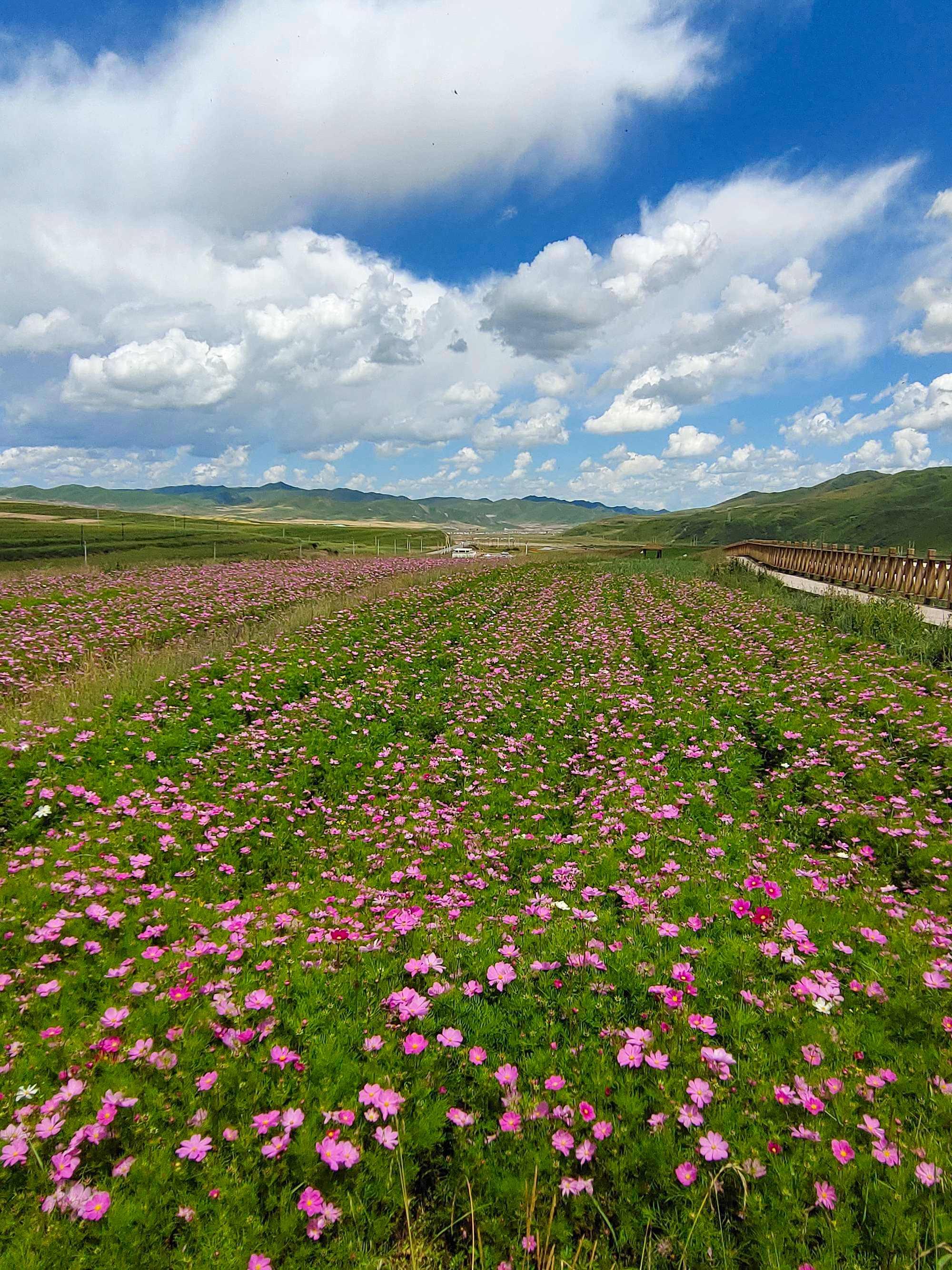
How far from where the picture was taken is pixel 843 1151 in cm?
306

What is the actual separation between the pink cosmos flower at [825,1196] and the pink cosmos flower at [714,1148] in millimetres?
425

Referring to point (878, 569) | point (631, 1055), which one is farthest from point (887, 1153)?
point (878, 569)

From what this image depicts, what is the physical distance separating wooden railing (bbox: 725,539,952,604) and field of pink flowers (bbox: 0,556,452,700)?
23912 millimetres

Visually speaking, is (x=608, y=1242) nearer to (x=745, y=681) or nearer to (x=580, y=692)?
(x=580, y=692)

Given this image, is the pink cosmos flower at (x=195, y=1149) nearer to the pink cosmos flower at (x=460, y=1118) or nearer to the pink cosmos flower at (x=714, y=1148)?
the pink cosmos flower at (x=460, y=1118)

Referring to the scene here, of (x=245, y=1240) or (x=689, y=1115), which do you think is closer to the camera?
(x=245, y=1240)

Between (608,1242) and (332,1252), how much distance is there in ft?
4.56

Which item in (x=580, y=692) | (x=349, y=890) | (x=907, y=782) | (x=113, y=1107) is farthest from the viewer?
(x=580, y=692)

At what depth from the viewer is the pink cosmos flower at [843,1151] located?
3057 mm

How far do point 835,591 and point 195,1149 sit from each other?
29.3 metres

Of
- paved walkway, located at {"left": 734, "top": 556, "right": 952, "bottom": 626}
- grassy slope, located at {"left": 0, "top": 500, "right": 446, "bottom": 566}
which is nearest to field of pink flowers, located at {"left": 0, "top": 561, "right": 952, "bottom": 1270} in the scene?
paved walkway, located at {"left": 734, "top": 556, "right": 952, "bottom": 626}

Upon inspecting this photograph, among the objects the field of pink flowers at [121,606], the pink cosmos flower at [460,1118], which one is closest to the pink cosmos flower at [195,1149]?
the pink cosmos flower at [460,1118]

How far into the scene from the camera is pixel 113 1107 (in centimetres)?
321

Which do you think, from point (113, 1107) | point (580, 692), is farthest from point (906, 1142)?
point (580, 692)
